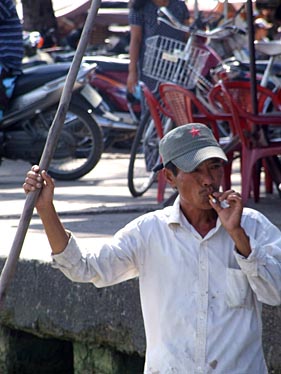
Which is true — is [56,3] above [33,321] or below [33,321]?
below

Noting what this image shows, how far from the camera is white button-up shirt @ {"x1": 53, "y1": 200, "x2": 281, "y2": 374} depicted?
11.5ft

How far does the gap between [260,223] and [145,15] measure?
5296 mm

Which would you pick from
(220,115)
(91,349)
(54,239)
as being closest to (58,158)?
(220,115)

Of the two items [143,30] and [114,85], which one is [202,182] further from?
[114,85]

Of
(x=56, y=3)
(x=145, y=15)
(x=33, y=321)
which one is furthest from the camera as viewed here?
(x=56, y=3)

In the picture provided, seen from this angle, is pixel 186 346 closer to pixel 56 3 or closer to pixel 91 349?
pixel 91 349

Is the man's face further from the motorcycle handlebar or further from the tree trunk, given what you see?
the tree trunk

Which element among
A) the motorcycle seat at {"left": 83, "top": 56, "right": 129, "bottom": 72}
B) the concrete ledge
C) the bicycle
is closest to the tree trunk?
the motorcycle seat at {"left": 83, "top": 56, "right": 129, "bottom": 72}

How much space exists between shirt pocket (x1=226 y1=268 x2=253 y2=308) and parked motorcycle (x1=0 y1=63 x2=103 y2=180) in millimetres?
5858

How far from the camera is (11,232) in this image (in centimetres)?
628

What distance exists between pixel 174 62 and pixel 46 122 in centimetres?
172

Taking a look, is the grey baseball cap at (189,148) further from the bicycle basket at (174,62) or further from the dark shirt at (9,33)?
the dark shirt at (9,33)

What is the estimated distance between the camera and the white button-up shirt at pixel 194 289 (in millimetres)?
3518

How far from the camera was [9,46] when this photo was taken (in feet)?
28.1
